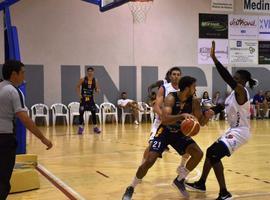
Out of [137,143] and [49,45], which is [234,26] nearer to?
[49,45]

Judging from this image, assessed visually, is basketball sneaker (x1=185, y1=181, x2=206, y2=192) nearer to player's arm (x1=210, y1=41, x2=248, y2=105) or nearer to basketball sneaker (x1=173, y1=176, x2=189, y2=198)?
basketball sneaker (x1=173, y1=176, x2=189, y2=198)

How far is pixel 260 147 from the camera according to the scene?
1097 centimetres

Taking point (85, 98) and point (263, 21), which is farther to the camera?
point (263, 21)

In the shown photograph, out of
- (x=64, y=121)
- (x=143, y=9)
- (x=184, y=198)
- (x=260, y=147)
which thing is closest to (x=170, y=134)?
(x=184, y=198)

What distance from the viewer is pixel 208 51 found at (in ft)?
69.3

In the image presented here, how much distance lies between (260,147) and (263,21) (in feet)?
41.0

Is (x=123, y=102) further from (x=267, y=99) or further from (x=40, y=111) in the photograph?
(x=267, y=99)

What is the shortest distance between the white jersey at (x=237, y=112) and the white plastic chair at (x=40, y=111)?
12.8m

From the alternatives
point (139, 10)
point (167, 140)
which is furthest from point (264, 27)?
point (167, 140)

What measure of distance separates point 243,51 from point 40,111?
1026cm

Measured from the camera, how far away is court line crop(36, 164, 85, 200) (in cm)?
590

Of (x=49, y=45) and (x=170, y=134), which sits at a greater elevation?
(x=49, y=45)

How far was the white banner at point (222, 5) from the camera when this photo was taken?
68.9ft

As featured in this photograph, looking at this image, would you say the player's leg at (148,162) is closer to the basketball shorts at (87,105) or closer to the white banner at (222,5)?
the basketball shorts at (87,105)
